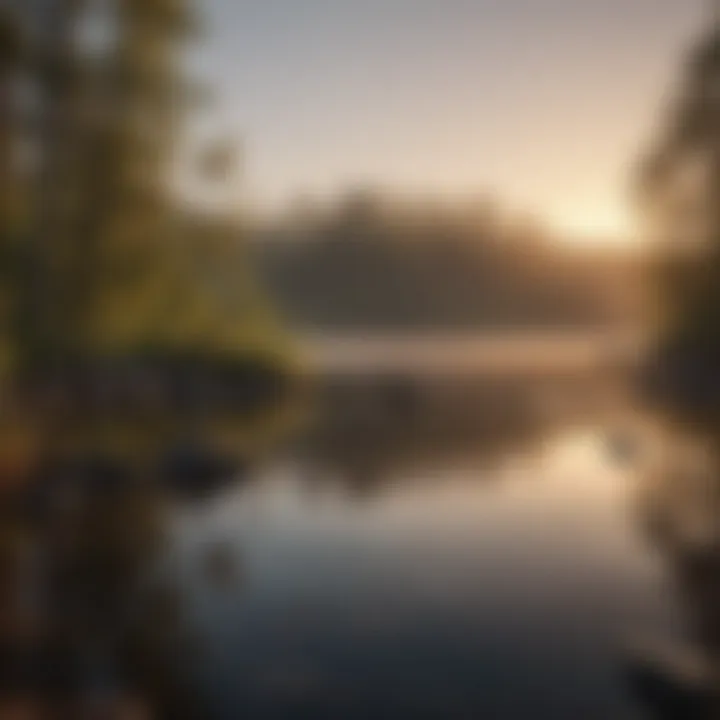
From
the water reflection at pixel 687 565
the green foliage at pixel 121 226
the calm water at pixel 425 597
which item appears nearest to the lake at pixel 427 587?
the calm water at pixel 425 597

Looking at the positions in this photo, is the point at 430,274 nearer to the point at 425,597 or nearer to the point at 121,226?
the point at 121,226

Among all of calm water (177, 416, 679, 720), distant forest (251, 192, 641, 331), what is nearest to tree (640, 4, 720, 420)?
distant forest (251, 192, 641, 331)

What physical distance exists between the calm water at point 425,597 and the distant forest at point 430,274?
6198 mm

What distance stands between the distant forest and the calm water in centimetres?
620

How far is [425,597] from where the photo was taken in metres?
6.34

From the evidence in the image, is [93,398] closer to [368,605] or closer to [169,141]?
[169,141]

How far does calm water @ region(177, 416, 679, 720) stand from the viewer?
491 centimetres

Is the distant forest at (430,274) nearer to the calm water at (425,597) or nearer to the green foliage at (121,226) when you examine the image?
the green foliage at (121,226)

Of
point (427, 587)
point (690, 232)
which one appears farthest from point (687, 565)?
point (690, 232)

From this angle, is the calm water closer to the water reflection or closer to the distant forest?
the water reflection

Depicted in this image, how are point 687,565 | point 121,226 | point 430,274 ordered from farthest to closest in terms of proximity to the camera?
point 430,274 → point 121,226 → point 687,565

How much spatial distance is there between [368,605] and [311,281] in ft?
50.4

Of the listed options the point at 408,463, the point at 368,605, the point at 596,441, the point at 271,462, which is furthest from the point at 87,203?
the point at 368,605

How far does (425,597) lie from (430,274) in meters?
20.5
